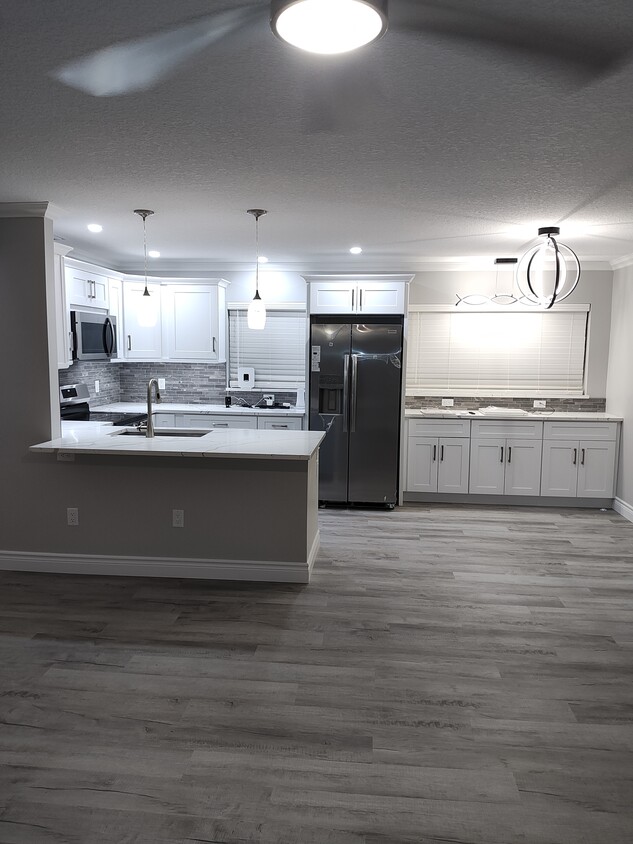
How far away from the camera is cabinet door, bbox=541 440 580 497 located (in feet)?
19.3

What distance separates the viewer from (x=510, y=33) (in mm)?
1666

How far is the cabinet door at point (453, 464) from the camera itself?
6.00 metres

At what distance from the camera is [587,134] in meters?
2.45

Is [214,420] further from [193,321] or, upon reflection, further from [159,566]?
[159,566]

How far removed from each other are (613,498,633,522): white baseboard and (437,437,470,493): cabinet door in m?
1.42

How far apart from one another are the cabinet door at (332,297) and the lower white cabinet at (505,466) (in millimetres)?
1815

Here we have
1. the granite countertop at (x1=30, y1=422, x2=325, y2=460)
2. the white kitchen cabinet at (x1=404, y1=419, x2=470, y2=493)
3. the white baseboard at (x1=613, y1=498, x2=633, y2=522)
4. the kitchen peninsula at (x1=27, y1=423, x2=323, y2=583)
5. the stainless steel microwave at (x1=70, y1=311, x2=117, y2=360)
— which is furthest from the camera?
the white kitchen cabinet at (x1=404, y1=419, x2=470, y2=493)

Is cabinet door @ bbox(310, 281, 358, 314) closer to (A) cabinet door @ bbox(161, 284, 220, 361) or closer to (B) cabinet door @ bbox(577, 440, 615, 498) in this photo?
(A) cabinet door @ bbox(161, 284, 220, 361)

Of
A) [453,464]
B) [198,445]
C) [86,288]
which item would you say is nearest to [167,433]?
[198,445]

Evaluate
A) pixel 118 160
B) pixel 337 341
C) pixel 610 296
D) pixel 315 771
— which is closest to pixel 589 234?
pixel 610 296

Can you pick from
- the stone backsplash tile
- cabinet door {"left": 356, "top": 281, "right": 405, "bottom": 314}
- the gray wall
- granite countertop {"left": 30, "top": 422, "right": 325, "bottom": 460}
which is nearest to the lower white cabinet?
the stone backsplash tile

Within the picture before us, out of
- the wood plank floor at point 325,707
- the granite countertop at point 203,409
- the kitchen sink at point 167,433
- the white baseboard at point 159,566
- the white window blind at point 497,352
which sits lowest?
the wood plank floor at point 325,707

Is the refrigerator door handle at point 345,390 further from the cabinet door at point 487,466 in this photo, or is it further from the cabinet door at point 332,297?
the cabinet door at point 487,466

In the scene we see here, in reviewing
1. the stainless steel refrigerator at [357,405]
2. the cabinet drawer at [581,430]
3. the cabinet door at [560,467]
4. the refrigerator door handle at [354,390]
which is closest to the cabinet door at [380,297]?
the stainless steel refrigerator at [357,405]
